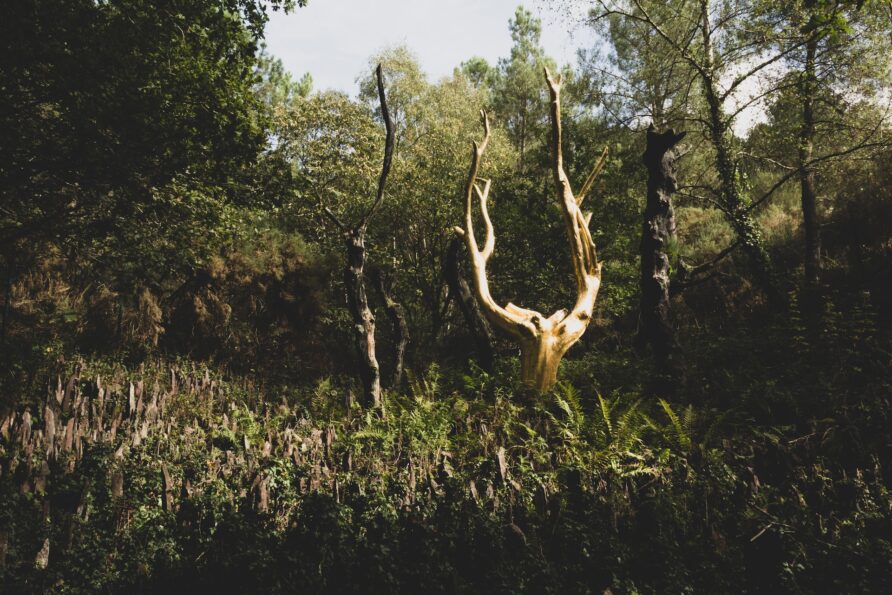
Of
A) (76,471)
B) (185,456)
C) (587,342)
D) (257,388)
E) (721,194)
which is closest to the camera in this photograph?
(76,471)

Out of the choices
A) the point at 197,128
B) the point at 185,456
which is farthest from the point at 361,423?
the point at 197,128

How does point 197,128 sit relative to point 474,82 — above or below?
below

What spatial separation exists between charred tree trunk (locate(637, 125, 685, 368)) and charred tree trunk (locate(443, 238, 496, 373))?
117 inches

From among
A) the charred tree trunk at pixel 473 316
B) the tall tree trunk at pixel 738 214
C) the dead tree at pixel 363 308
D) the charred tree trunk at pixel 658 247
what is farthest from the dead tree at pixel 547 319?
the tall tree trunk at pixel 738 214

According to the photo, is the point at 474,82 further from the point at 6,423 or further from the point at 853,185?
the point at 6,423

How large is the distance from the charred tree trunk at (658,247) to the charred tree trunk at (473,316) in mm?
2964

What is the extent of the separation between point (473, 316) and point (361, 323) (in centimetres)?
275

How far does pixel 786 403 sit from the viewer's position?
523cm

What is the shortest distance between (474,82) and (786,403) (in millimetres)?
39032

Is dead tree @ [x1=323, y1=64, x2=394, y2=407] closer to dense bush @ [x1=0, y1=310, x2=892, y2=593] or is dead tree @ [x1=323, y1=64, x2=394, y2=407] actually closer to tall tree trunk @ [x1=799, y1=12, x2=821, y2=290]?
dense bush @ [x1=0, y1=310, x2=892, y2=593]

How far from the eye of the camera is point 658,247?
6.38 metres

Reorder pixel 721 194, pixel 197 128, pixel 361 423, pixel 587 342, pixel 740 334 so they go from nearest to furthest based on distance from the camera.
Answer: pixel 361 423 < pixel 197 128 < pixel 740 334 < pixel 721 194 < pixel 587 342

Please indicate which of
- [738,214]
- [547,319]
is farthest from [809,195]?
[547,319]

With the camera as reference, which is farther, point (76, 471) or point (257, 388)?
point (257, 388)
